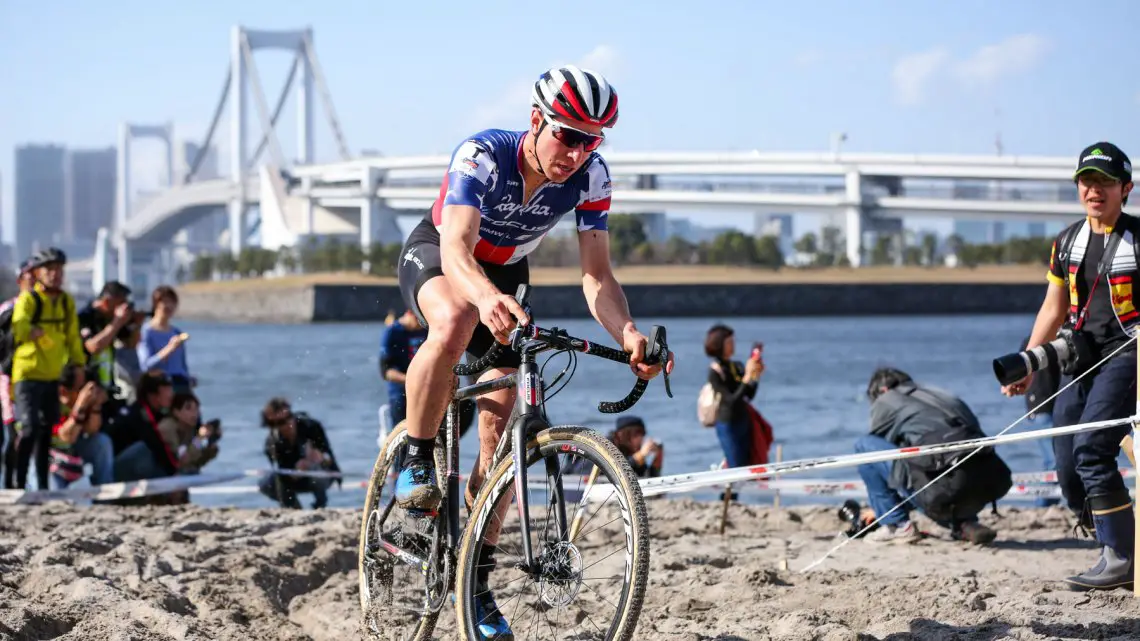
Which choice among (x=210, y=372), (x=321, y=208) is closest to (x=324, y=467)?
(x=210, y=372)

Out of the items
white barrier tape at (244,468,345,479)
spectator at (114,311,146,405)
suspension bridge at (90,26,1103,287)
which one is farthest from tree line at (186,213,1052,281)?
white barrier tape at (244,468,345,479)

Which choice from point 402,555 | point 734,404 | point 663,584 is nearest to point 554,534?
point 402,555

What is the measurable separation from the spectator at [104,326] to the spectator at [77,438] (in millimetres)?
486

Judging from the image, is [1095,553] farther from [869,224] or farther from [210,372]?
[869,224]

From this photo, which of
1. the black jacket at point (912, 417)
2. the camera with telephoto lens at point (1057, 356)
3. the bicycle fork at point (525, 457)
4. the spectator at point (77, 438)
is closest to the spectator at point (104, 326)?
the spectator at point (77, 438)

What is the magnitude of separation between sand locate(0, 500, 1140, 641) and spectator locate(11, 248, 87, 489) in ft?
3.29

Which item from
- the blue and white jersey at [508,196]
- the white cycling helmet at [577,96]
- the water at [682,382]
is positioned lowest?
the water at [682,382]

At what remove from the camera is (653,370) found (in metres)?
3.47

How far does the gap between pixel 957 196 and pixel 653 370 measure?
68189 millimetres

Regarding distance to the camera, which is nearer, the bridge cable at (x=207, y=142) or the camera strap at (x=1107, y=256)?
the camera strap at (x=1107, y=256)

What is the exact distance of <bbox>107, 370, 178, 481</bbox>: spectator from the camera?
28.8 feet

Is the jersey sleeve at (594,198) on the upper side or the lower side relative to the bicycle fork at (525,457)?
upper

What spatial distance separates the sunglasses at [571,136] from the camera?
11.9ft

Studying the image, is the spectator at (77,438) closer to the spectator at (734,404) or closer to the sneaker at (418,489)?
the spectator at (734,404)
